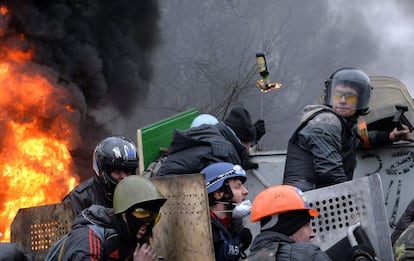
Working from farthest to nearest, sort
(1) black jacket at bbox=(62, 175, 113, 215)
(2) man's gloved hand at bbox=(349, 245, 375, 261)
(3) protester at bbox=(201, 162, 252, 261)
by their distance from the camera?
(1) black jacket at bbox=(62, 175, 113, 215) < (3) protester at bbox=(201, 162, 252, 261) < (2) man's gloved hand at bbox=(349, 245, 375, 261)

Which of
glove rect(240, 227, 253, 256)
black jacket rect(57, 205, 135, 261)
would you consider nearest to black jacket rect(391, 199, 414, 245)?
glove rect(240, 227, 253, 256)

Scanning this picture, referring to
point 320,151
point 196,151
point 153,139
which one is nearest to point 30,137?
point 153,139

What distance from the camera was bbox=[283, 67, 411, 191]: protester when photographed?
5.16 m

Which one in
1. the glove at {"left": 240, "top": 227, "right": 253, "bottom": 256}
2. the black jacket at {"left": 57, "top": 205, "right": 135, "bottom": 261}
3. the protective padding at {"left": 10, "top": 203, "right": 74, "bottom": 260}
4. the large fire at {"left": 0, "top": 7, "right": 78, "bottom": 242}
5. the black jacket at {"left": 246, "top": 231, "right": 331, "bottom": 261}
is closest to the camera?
the black jacket at {"left": 246, "top": 231, "right": 331, "bottom": 261}

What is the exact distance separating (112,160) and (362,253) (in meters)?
1.89

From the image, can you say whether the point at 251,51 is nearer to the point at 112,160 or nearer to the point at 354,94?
the point at 354,94

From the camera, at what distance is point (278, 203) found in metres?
3.54

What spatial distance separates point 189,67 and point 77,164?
5358 mm

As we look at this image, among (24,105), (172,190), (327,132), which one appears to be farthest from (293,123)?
(172,190)

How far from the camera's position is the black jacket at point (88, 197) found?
5.08 m

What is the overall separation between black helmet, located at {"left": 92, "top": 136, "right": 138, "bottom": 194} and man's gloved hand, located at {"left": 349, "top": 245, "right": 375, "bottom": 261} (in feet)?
5.68

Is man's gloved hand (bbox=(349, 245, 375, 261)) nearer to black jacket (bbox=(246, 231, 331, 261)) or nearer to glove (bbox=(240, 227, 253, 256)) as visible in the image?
black jacket (bbox=(246, 231, 331, 261))

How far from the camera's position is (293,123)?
17453 millimetres

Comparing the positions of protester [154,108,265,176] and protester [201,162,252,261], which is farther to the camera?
protester [154,108,265,176]
